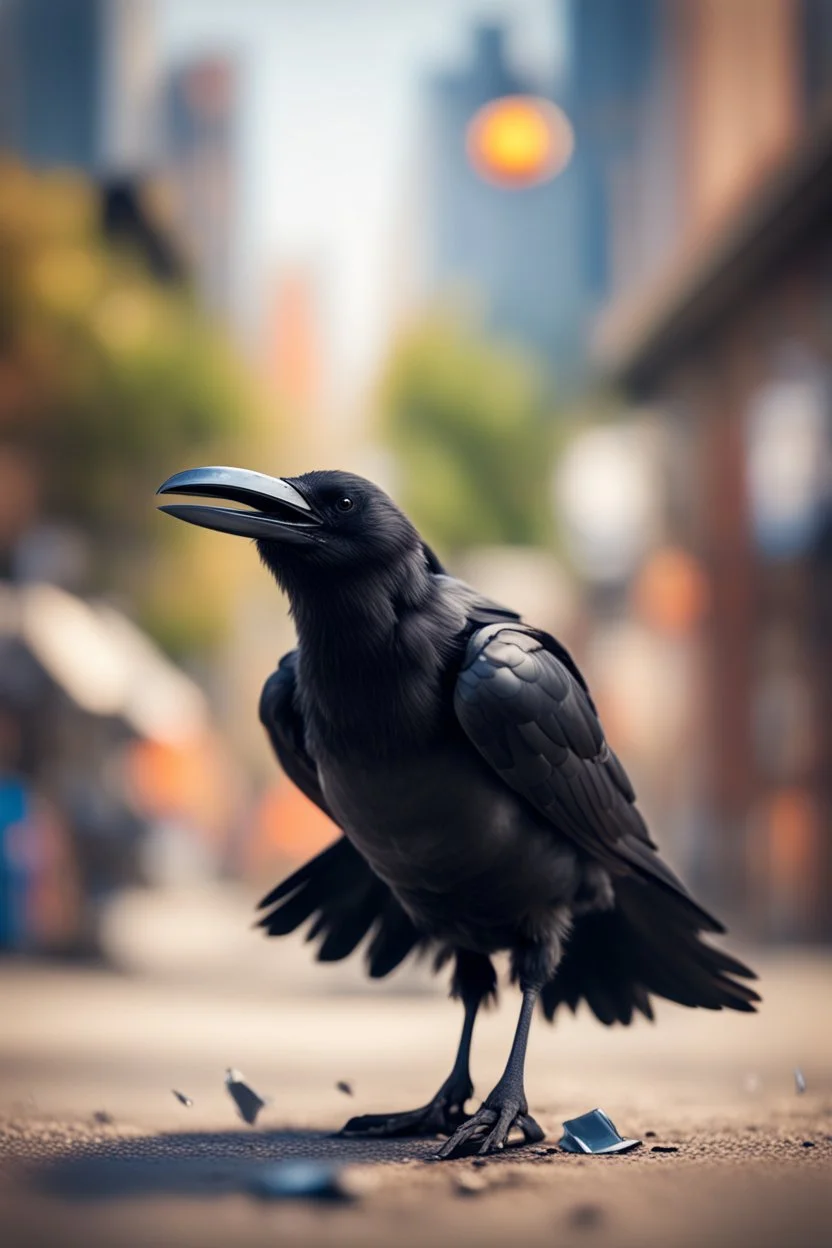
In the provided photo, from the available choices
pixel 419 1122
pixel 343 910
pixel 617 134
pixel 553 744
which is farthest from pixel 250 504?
pixel 617 134

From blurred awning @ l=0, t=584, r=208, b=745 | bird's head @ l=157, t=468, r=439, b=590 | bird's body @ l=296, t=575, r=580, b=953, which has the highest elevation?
blurred awning @ l=0, t=584, r=208, b=745

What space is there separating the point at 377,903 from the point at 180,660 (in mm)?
13459

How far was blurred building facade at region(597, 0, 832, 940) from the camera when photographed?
11.7 m

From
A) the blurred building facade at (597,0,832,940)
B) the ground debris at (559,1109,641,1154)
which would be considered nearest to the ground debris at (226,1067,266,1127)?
the ground debris at (559,1109,641,1154)

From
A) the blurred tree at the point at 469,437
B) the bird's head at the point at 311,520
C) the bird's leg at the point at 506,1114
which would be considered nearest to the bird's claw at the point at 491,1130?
the bird's leg at the point at 506,1114

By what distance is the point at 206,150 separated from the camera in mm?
35969

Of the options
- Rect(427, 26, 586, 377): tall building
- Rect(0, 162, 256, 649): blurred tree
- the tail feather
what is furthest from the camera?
Rect(427, 26, 586, 377): tall building

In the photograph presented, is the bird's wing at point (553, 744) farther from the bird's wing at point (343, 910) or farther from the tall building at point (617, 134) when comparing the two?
the tall building at point (617, 134)

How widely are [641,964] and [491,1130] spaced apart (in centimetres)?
59

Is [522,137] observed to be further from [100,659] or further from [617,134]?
[617,134]

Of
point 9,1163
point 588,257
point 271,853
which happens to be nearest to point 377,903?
point 9,1163

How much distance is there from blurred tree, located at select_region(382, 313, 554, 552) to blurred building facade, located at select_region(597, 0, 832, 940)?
2633mm

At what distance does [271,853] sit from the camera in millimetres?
16203

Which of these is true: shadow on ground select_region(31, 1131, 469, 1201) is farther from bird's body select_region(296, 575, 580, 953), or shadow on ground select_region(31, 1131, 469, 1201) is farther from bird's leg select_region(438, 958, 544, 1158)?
bird's body select_region(296, 575, 580, 953)
